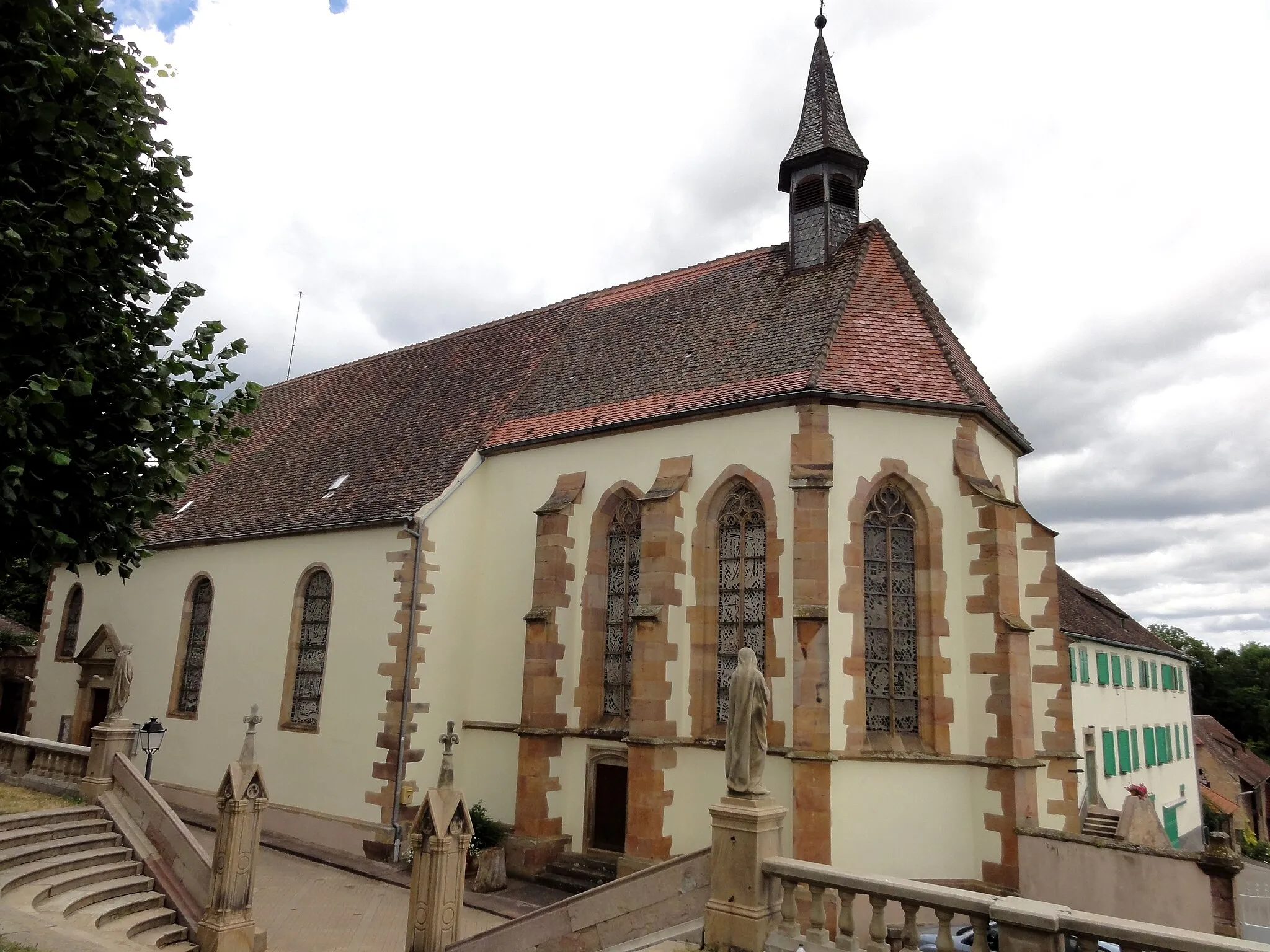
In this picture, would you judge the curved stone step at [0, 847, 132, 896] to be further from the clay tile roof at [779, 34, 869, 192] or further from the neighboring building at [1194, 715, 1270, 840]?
the neighboring building at [1194, 715, 1270, 840]

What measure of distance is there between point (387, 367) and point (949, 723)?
58.7 ft

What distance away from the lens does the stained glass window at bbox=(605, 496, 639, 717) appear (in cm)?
1578

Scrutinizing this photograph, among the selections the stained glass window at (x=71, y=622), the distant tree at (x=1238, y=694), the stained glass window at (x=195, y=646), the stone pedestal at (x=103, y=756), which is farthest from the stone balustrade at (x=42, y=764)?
the distant tree at (x=1238, y=694)

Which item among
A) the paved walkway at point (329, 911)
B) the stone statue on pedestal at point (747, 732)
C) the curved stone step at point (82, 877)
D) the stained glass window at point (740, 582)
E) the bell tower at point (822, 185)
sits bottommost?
the paved walkway at point (329, 911)

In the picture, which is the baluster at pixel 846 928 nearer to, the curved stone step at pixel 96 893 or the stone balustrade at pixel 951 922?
the stone balustrade at pixel 951 922

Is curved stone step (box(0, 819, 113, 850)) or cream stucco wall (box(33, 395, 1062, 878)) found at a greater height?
cream stucco wall (box(33, 395, 1062, 878))

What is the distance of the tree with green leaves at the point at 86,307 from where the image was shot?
7039 millimetres

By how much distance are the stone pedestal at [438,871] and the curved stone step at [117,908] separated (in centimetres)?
380

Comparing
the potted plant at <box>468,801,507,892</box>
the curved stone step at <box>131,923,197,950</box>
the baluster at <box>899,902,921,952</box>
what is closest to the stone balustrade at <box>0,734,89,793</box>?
the curved stone step at <box>131,923,197,950</box>

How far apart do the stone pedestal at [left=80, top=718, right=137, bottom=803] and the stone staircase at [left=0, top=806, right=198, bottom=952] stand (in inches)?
20.3

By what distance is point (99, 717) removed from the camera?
23828mm

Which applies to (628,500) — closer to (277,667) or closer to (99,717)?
(277,667)

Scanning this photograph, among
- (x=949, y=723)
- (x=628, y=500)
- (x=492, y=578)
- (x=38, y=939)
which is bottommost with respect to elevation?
(x=38, y=939)

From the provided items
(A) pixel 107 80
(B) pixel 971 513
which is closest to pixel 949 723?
(B) pixel 971 513
